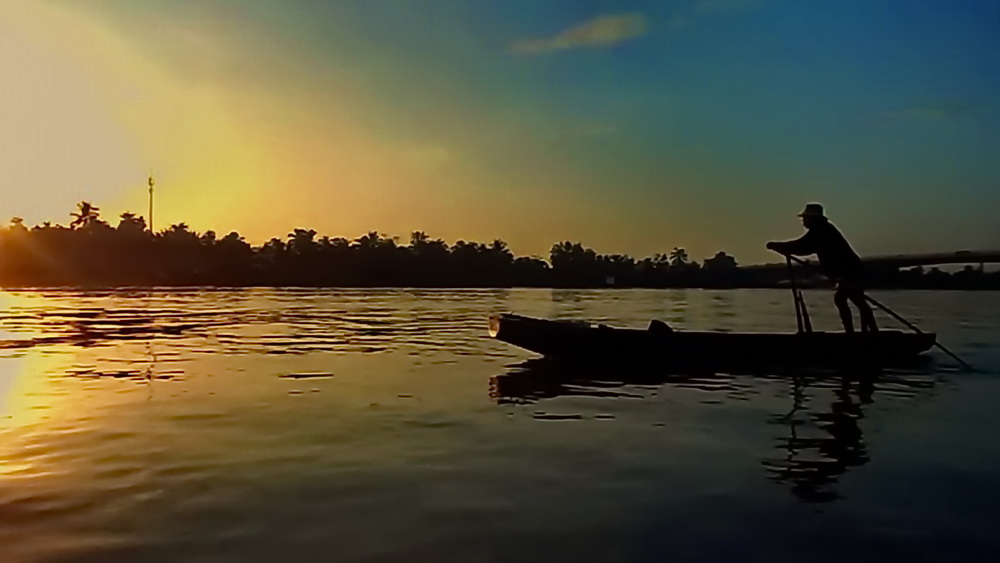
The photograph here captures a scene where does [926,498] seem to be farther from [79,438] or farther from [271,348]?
[271,348]

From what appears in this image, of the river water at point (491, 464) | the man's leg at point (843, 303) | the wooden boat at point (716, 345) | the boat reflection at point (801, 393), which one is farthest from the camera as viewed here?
the man's leg at point (843, 303)

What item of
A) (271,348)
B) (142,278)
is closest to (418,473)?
(271,348)

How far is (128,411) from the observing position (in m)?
12.1

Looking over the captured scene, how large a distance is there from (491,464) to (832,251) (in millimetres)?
11990

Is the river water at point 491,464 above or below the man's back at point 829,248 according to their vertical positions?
below

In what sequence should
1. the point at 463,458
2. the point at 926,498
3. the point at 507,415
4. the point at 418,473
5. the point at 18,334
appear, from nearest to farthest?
1. the point at 926,498
2. the point at 418,473
3. the point at 463,458
4. the point at 507,415
5. the point at 18,334

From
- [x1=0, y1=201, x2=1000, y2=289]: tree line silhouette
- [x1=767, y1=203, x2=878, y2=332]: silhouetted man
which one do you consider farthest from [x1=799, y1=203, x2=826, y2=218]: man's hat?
[x1=0, y1=201, x2=1000, y2=289]: tree line silhouette

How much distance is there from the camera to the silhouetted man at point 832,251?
18156mm

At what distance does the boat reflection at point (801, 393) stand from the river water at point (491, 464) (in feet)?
0.19

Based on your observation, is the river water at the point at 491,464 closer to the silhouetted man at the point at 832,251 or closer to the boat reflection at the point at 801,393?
the boat reflection at the point at 801,393

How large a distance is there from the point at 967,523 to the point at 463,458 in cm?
456

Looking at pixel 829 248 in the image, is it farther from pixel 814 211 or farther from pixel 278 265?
pixel 278 265

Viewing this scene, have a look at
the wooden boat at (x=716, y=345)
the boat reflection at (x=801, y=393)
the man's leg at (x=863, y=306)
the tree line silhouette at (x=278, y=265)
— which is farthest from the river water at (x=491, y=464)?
the tree line silhouette at (x=278, y=265)

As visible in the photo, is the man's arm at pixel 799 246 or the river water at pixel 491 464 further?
the man's arm at pixel 799 246
